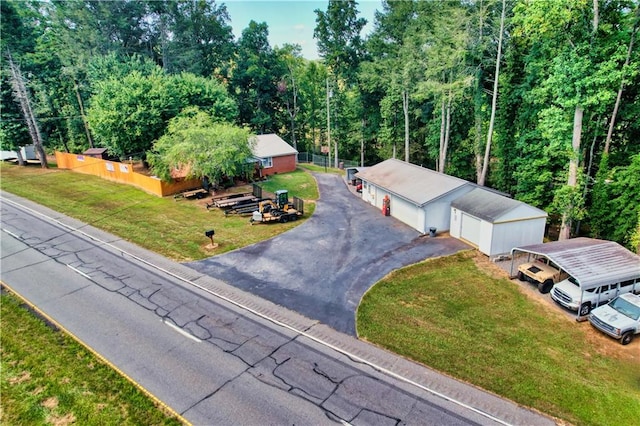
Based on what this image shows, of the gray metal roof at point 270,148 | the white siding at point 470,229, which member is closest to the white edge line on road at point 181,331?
the white siding at point 470,229

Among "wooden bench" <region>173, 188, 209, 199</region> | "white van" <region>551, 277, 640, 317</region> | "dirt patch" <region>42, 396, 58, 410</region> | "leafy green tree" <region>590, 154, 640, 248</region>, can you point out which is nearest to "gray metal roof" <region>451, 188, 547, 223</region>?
"leafy green tree" <region>590, 154, 640, 248</region>

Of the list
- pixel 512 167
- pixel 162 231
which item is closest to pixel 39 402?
pixel 162 231

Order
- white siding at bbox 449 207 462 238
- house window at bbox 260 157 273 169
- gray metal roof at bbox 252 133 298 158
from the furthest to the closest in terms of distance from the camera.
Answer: gray metal roof at bbox 252 133 298 158, house window at bbox 260 157 273 169, white siding at bbox 449 207 462 238

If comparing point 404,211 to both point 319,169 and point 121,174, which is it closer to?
point 319,169

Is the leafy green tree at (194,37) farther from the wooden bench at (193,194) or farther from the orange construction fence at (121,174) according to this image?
the wooden bench at (193,194)

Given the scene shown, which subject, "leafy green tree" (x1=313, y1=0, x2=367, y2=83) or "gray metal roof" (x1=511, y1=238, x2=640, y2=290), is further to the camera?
"leafy green tree" (x1=313, y1=0, x2=367, y2=83)

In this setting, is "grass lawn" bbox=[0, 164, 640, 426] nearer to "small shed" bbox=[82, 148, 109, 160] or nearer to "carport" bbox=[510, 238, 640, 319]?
"carport" bbox=[510, 238, 640, 319]

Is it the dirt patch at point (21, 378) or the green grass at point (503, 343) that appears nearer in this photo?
the dirt patch at point (21, 378)

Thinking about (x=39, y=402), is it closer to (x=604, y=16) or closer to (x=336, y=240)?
(x=336, y=240)
